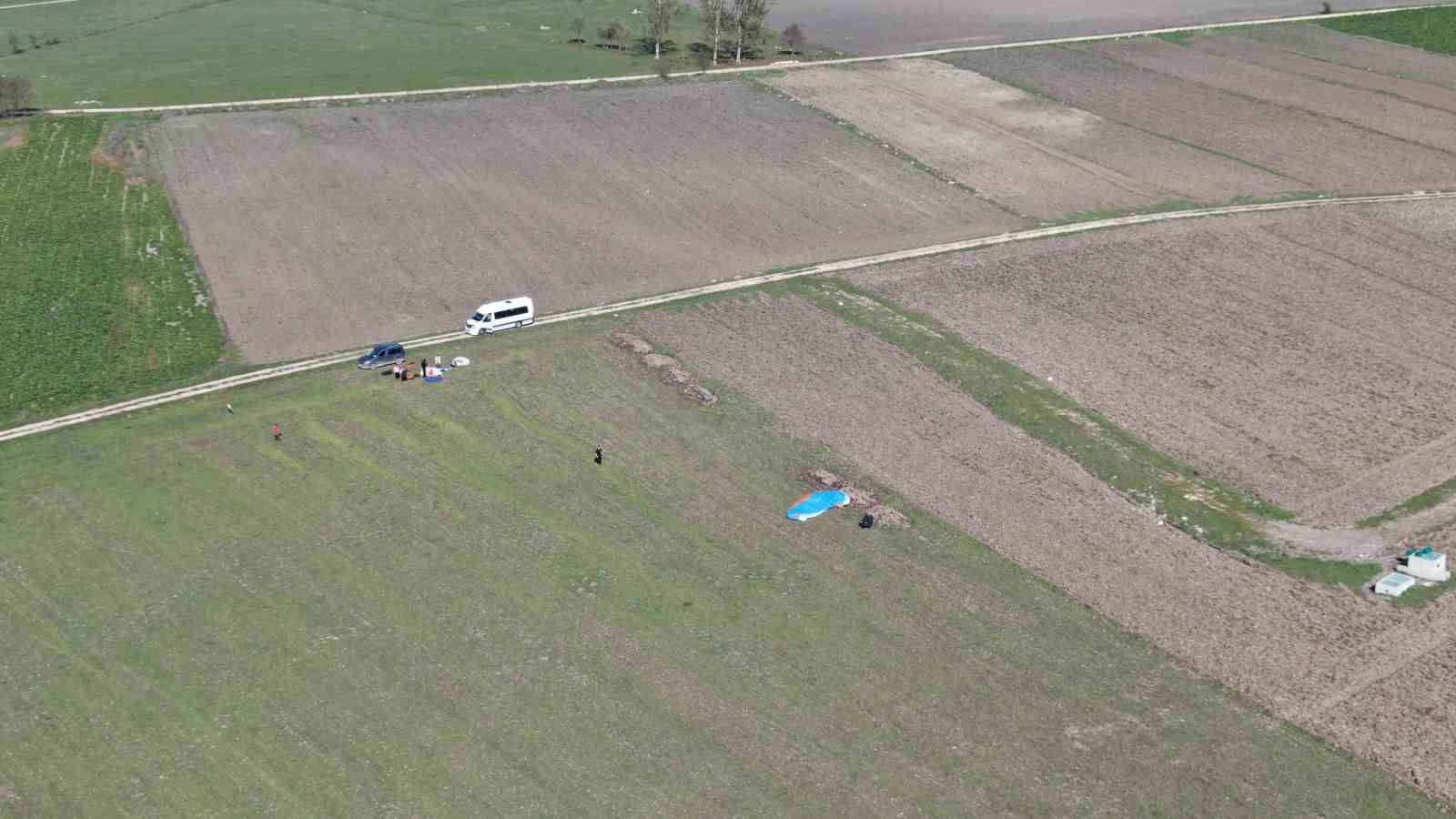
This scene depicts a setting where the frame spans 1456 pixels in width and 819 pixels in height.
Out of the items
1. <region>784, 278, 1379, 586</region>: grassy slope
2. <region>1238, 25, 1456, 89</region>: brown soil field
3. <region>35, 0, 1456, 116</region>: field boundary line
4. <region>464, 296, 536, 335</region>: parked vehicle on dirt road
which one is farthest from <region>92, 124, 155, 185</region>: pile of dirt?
<region>1238, 25, 1456, 89</region>: brown soil field

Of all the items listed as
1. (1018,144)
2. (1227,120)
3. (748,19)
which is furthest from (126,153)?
(1227,120)

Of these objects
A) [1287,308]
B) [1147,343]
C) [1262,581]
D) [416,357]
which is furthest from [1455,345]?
[416,357]

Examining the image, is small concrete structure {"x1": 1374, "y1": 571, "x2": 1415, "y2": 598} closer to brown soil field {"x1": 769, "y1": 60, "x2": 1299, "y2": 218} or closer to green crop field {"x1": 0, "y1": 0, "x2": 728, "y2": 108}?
brown soil field {"x1": 769, "y1": 60, "x2": 1299, "y2": 218}

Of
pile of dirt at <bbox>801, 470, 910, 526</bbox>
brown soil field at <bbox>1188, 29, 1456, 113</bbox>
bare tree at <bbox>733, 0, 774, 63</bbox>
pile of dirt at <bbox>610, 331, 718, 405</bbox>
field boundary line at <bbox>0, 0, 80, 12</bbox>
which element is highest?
bare tree at <bbox>733, 0, 774, 63</bbox>

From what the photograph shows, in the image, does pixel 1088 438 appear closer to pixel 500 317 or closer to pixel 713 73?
pixel 500 317

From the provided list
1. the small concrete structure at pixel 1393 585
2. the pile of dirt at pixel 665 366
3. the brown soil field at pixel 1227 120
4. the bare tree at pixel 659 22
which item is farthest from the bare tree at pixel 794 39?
the small concrete structure at pixel 1393 585

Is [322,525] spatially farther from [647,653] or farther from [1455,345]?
[1455,345]
